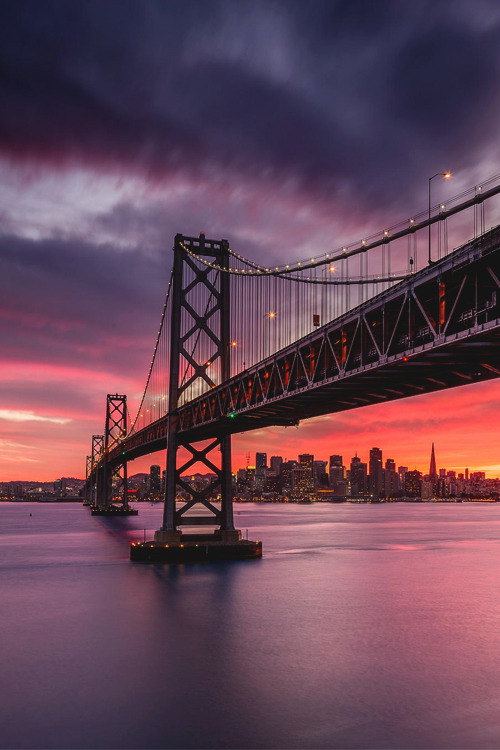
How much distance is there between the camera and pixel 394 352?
23516mm

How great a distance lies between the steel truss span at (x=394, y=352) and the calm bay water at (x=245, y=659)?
9.32 m

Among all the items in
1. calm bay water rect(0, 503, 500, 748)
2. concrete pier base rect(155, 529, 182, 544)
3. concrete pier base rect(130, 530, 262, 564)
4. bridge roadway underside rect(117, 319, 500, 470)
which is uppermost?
bridge roadway underside rect(117, 319, 500, 470)

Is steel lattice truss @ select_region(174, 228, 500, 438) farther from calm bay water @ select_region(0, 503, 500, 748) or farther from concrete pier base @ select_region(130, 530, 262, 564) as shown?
calm bay water @ select_region(0, 503, 500, 748)

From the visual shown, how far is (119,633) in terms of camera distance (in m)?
26.0

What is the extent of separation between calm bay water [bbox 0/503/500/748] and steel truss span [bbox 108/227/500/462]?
30.6 ft

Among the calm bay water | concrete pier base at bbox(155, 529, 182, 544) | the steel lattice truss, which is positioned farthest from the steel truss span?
the calm bay water

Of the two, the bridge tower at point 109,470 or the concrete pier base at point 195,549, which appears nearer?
the concrete pier base at point 195,549

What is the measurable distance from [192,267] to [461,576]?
27648 millimetres

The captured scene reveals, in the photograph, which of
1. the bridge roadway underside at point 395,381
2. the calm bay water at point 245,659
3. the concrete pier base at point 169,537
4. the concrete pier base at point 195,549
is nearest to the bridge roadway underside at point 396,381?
the bridge roadway underside at point 395,381

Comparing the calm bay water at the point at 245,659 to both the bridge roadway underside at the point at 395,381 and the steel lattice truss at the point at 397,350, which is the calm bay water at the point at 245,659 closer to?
the bridge roadway underside at the point at 395,381

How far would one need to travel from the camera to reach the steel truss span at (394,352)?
1950 centimetres

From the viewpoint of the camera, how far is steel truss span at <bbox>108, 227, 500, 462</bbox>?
19.5m

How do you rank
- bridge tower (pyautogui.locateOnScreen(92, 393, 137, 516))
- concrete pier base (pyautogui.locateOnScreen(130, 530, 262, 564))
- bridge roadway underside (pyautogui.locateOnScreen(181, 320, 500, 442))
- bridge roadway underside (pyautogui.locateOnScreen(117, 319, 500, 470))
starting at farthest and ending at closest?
bridge tower (pyautogui.locateOnScreen(92, 393, 137, 516)) < concrete pier base (pyautogui.locateOnScreen(130, 530, 262, 564)) < bridge roadway underside (pyautogui.locateOnScreen(181, 320, 500, 442)) < bridge roadway underside (pyautogui.locateOnScreen(117, 319, 500, 470))

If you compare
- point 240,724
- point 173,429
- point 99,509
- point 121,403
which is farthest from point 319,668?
point 121,403
